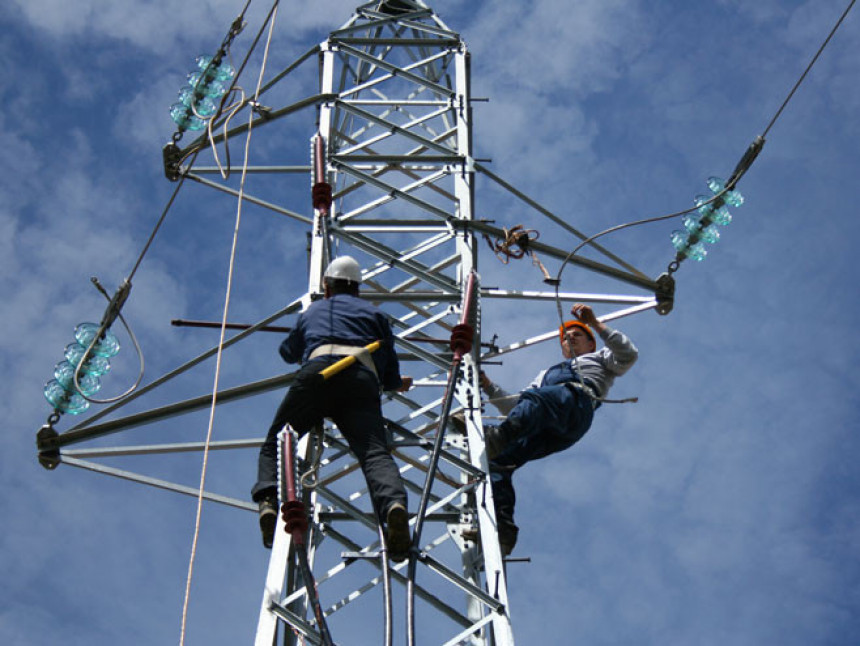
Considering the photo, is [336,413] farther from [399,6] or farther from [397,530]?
[399,6]

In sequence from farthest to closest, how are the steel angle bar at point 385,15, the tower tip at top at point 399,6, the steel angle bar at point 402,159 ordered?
the tower tip at top at point 399,6 → the steel angle bar at point 385,15 → the steel angle bar at point 402,159

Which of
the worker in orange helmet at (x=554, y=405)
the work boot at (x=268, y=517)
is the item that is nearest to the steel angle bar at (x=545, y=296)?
the worker in orange helmet at (x=554, y=405)

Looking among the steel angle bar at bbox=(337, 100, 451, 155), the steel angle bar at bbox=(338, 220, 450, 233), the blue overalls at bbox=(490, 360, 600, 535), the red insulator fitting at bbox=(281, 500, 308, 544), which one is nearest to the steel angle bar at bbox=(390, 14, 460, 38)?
the steel angle bar at bbox=(337, 100, 451, 155)

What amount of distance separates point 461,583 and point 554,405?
11.8ft

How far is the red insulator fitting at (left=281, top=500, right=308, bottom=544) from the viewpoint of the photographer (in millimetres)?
7965

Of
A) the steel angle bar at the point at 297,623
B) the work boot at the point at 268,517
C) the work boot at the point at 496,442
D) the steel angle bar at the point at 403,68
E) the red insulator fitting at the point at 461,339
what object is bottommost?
the steel angle bar at the point at 297,623

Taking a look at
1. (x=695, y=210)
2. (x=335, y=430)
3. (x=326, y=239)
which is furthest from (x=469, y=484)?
(x=695, y=210)

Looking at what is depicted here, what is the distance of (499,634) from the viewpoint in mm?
7949

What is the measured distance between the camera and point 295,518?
8.02 meters

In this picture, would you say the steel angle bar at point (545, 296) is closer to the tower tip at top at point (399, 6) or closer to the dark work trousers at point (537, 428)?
the dark work trousers at point (537, 428)

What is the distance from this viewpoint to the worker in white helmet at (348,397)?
26.6 feet

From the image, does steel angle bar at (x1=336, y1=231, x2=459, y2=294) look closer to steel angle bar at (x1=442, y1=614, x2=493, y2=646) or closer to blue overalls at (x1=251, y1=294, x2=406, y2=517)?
blue overalls at (x1=251, y1=294, x2=406, y2=517)

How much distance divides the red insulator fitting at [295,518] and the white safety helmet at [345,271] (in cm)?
233

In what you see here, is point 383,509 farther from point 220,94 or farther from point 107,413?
point 220,94
